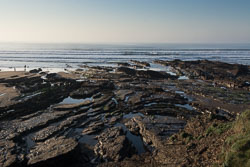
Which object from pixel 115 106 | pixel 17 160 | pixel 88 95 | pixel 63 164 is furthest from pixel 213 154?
pixel 88 95

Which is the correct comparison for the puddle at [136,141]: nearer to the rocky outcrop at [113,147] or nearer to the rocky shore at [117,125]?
the rocky shore at [117,125]

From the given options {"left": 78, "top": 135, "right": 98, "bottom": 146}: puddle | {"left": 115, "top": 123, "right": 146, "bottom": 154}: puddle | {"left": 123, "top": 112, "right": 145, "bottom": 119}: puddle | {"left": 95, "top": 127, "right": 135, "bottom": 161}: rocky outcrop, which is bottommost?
{"left": 115, "top": 123, "right": 146, "bottom": 154}: puddle

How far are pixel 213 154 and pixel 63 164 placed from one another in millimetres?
10930

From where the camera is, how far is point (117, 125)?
22859 mm

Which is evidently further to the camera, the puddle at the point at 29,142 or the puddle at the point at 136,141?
the puddle at the point at 29,142

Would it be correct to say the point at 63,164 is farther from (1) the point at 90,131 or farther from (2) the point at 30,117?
(2) the point at 30,117

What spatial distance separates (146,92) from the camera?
36.2m

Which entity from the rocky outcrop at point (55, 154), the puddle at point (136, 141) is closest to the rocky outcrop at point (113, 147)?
the puddle at point (136, 141)

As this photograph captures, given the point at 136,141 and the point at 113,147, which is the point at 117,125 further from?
the point at 113,147

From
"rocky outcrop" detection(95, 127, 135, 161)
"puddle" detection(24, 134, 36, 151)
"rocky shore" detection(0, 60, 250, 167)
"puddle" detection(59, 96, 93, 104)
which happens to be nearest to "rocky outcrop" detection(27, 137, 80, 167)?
"rocky shore" detection(0, 60, 250, 167)

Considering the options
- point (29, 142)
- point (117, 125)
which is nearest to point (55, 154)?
point (29, 142)

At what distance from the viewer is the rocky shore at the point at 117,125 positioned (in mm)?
14930

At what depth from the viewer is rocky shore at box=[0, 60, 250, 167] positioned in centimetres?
1493

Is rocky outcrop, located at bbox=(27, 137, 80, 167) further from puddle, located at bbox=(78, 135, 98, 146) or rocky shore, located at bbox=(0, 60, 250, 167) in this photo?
puddle, located at bbox=(78, 135, 98, 146)
